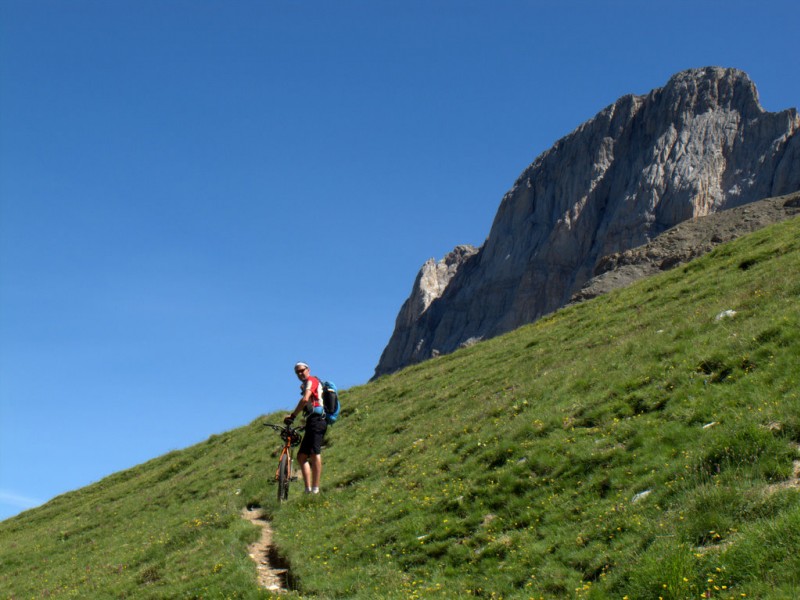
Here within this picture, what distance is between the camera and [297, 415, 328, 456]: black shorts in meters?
19.1

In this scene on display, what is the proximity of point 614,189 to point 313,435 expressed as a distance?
521 feet

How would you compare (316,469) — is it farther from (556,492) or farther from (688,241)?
(688,241)

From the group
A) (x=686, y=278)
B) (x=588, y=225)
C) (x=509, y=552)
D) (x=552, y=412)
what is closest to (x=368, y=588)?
(x=509, y=552)

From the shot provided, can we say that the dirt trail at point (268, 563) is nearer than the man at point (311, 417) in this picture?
Yes

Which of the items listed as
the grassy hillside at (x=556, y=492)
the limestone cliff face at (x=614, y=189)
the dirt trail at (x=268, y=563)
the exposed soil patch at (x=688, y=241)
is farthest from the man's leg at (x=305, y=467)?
the limestone cliff face at (x=614, y=189)

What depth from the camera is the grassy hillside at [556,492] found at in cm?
1052

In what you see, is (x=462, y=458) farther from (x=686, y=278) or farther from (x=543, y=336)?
(x=686, y=278)

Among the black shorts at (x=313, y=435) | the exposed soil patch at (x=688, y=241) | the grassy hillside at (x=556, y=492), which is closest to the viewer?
the grassy hillside at (x=556, y=492)

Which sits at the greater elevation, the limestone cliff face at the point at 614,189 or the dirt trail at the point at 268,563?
the limestone cliff face at the point at 614,189

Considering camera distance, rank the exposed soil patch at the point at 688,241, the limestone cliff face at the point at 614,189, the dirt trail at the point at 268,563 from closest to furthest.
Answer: the dirt trail at the point at 268,563
the exposed soil patch at the point at 688,241
the limestone cliff face at the point at 614,189

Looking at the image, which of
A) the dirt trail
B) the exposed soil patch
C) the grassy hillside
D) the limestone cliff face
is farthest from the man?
the limestone cliff face

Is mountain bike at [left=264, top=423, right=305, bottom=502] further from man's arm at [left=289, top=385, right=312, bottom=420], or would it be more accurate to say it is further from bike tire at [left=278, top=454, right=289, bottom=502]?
man's arm at [left=289, top=385, right=312, bottom=420]

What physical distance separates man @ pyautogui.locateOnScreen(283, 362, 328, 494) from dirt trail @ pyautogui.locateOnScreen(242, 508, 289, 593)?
1953mm

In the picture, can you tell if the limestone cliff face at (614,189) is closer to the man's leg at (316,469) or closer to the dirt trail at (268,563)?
the man's leg at (316,469)
